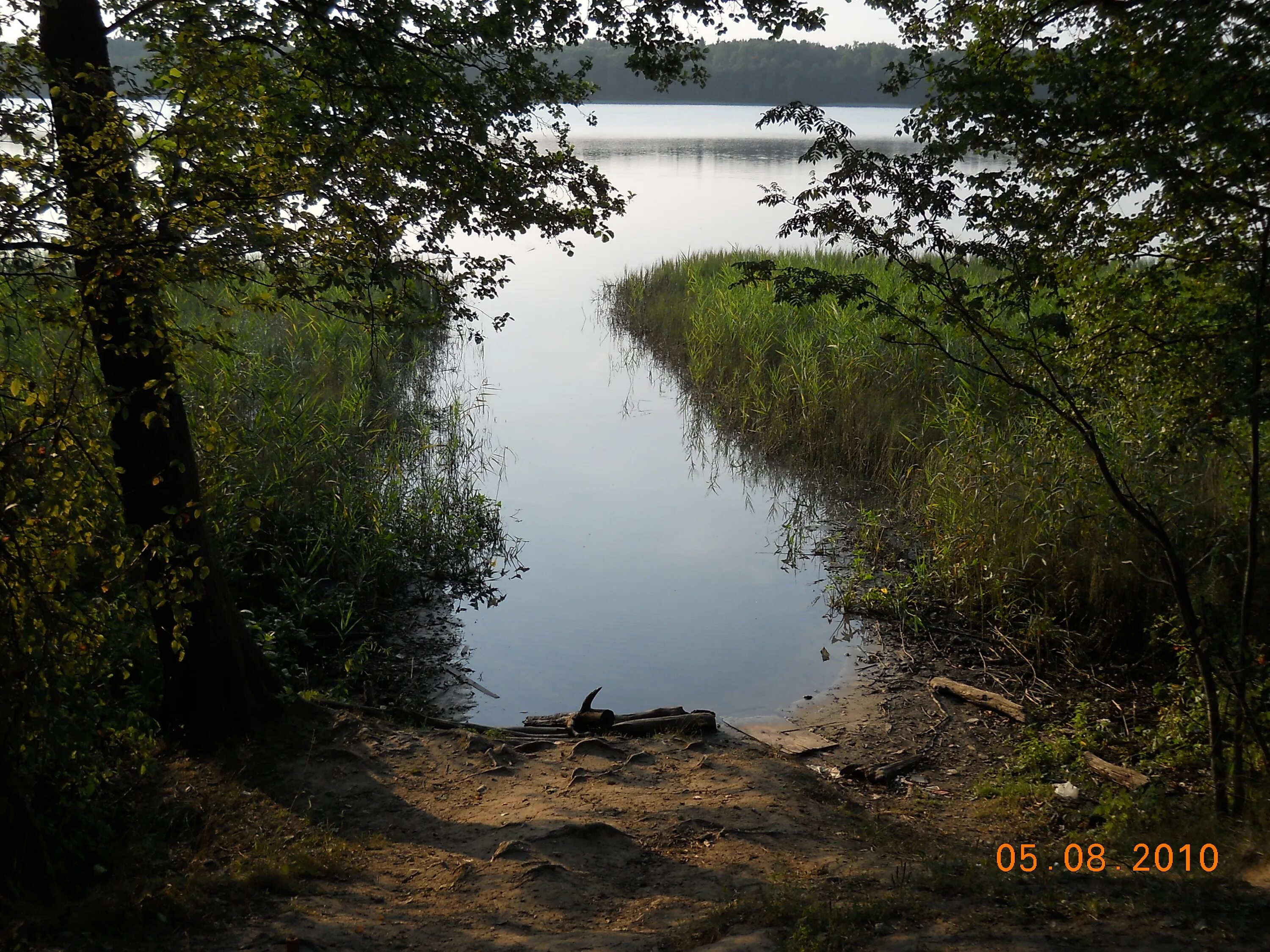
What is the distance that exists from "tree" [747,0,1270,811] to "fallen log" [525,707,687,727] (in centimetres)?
284

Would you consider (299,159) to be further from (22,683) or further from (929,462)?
(929,462)

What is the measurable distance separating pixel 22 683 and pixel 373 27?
3.67m

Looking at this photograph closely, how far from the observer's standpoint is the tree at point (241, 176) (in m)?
3.53

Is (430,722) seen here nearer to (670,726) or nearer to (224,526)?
(670,726)

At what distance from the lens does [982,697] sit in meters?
6.63

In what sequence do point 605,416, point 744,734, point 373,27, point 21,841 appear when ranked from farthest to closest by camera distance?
1. point 605,416
2. point 744,734
3. point 373,27
4. point 21,841

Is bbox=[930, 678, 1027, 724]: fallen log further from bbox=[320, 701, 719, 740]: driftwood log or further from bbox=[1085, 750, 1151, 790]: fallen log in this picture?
bbox=[320, 701, 719, 740]: driftwood log

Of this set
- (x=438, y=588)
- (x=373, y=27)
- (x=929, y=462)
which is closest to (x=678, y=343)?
(x=929, y=462)

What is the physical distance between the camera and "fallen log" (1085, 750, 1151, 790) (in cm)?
516

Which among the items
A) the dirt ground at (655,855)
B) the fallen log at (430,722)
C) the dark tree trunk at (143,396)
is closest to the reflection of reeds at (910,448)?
the dirt ground at (655,855)

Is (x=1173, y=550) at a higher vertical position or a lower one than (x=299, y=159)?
lower

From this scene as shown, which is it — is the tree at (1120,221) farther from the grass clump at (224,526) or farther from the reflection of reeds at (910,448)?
A: the grass clump at (224,526)

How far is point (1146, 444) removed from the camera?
6.83 m

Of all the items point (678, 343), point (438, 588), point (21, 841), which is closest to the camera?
point (21, 841)
